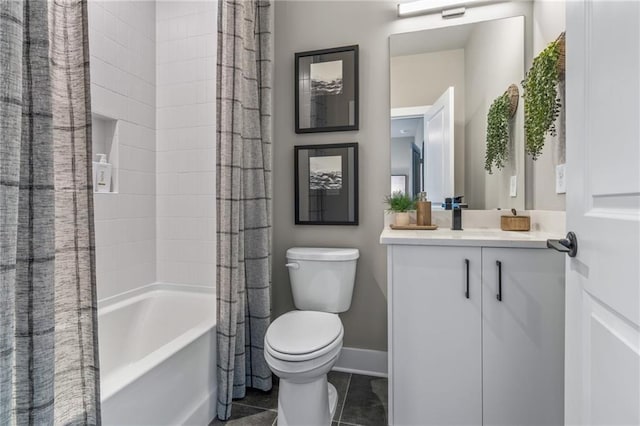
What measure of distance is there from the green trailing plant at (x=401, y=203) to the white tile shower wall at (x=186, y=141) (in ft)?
3.74

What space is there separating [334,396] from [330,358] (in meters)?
0.48

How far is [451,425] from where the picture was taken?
1.38 meters

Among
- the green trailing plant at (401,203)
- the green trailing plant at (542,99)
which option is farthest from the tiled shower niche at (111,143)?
A: the green trailing plant at (542,99)

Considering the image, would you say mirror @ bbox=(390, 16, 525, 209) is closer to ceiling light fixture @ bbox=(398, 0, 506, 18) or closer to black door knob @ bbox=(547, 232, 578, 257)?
ceiling light fixture @ bbox=(398, 0, 506, 18)

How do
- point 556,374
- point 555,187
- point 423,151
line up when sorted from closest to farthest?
point 556,374
point 555,187
point 423,151

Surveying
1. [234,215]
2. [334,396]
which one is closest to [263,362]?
[334,396]

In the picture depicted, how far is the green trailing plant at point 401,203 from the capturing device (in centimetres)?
187

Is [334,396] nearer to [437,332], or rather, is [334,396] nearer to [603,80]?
[437,332]

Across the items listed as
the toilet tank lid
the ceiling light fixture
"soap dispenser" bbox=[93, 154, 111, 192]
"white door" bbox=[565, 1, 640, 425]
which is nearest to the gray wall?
the ceiling light fixture

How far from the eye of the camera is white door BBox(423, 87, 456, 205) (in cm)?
188

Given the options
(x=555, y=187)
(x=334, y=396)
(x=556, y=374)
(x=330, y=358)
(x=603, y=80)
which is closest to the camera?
(x=603, y=80)

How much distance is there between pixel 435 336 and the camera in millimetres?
1394

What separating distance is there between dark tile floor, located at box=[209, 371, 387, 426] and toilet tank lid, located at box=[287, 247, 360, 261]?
0.73 meters

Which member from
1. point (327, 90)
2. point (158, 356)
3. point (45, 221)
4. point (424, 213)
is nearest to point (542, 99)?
point (424, 213)
